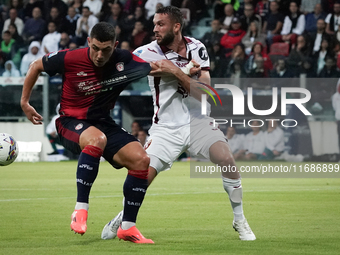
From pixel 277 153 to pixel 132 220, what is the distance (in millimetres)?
10756

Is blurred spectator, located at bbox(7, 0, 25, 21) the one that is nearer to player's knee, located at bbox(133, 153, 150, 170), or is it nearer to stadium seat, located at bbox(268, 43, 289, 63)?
stadium seat, located at bbox(268, 43, 289, 63)

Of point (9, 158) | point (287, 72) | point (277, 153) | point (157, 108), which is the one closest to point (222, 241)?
point (157, 108)

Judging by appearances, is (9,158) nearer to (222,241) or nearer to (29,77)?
(29,77)

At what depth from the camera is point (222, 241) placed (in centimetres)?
507

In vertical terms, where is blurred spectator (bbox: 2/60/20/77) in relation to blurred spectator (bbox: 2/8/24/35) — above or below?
below

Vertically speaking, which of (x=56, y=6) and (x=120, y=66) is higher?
(x=120, y=66)

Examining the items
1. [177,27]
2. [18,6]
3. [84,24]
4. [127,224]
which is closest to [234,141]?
[84,24]

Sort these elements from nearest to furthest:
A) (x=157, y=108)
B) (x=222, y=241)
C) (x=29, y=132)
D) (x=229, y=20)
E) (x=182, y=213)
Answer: (x=222, y=241) < (x=157, y=108) < (x=182, y=213) < (x=29, y=132) < (x=229, y=20)

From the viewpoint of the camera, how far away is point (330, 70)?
16500mm

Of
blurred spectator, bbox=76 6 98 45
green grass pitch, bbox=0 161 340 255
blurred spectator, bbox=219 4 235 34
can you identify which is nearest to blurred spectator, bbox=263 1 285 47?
blurred spectator, bbox=219 4 235 34

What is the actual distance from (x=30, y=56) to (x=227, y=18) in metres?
6.07

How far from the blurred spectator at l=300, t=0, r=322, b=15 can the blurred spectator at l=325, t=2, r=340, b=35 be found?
2.28 ft

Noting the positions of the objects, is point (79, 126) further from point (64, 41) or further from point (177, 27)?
point (64, 41)

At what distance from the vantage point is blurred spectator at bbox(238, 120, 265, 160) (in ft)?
50.2
